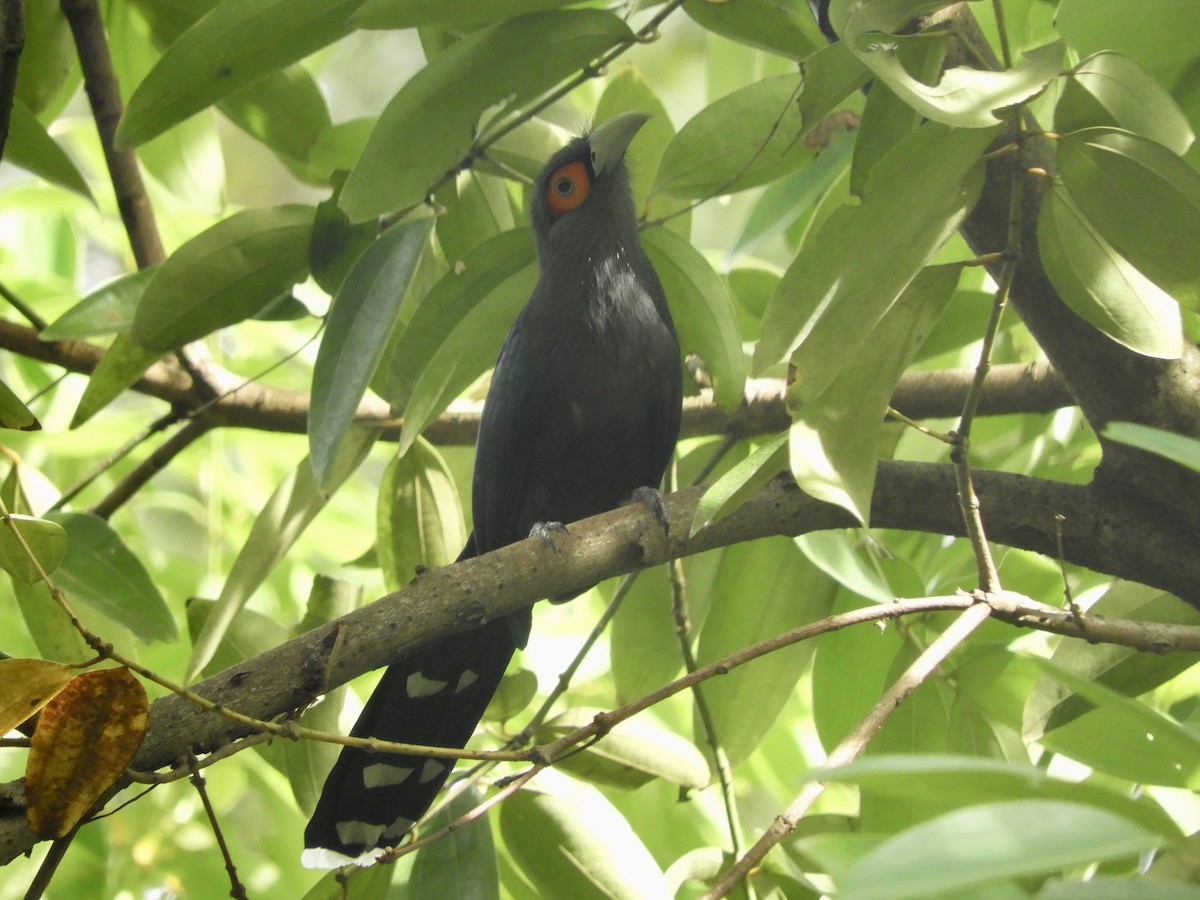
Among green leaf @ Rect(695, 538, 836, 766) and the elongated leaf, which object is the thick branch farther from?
the elongated leaf

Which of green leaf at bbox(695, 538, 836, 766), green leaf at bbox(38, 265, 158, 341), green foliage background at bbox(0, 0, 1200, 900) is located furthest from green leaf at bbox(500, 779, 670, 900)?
green leaf at bbox(38, 265, 158, 341)

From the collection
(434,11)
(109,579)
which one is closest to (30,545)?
(109,579)

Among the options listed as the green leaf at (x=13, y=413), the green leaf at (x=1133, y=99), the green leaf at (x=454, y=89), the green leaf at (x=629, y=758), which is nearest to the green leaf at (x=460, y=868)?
the green leaf at (x=629, y=758)

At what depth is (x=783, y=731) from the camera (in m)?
3.61

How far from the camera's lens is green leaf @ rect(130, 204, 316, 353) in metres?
2.56

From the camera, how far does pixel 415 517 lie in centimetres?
295

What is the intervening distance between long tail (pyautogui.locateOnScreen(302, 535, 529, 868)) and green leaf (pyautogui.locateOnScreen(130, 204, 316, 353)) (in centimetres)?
96

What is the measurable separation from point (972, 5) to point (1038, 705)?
1901mm

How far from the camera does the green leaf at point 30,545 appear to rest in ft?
6.70

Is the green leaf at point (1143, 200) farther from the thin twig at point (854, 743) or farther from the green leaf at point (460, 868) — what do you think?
the green leaf at point (460, 868)

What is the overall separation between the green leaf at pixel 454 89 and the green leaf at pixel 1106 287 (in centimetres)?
98

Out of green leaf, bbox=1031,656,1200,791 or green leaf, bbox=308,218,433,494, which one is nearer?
Answer: green leaf, bbox=1031,656,1200,791

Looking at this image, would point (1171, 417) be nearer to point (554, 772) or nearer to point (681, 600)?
point (681, 600)

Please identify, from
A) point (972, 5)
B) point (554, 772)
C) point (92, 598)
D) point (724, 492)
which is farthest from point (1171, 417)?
point (92, 598)
